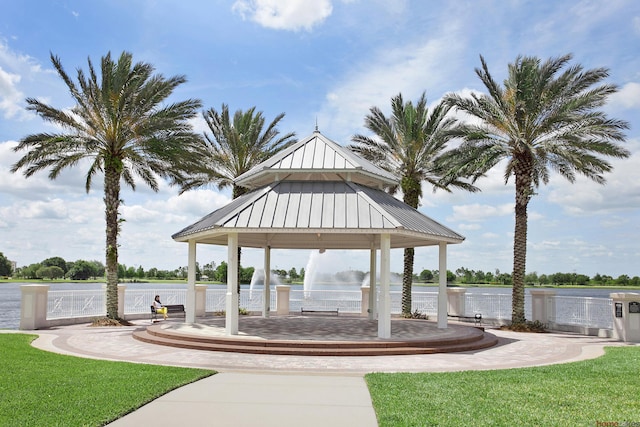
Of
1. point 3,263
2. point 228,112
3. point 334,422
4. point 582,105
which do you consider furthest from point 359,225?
point 3,263

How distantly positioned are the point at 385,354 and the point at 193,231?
24.6 ft

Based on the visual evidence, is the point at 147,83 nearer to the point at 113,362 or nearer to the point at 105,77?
the point at 105,77

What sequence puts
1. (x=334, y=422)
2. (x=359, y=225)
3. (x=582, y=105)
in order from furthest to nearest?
(x=582, y=105)
(x=359, y=225)
(x=334, y=422)

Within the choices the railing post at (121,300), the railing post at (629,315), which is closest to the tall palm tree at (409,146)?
the railing post at (629,315)

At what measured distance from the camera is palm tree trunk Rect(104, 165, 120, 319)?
21.8m

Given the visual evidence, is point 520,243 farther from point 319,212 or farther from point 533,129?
point 319,212

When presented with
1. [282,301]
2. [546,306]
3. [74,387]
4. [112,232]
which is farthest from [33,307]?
[546,306]

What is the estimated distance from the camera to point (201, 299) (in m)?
25.2

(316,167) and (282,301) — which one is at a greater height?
(316,167)

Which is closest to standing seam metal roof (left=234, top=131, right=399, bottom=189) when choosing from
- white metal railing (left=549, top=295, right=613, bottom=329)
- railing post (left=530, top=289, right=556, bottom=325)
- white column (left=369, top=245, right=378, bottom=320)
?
white column (left=369, top=245, right=378, bottom=320)

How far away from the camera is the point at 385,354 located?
46.3 ft

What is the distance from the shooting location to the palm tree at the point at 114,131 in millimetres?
20859

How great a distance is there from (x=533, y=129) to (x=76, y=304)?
21271mm

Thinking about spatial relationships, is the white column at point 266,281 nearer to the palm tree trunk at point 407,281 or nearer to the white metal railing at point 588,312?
the palm tree trunk at point 407,281
